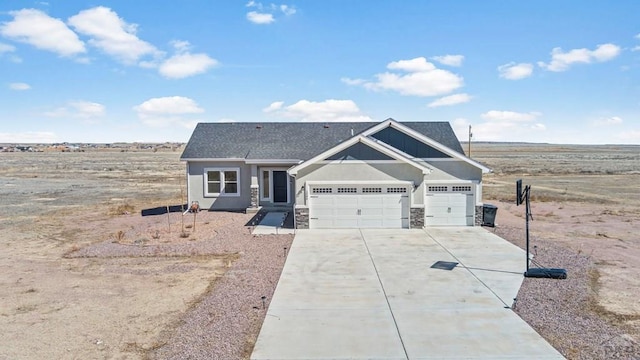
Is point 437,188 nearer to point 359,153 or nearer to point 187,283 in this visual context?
point 359,153

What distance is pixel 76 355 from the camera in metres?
8.13

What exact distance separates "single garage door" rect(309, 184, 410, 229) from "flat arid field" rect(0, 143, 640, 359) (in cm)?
229

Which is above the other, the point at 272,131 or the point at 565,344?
the point at 272,131

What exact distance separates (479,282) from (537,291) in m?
1.40

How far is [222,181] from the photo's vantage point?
2464cm

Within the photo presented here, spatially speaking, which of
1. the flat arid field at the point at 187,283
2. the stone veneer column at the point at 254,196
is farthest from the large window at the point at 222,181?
the flat arid field at the point at 187,283

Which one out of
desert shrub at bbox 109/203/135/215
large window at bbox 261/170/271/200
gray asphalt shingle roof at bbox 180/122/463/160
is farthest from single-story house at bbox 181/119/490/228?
desert shrub at bbox 109/203/135/215

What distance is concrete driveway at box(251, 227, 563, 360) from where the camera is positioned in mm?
8133

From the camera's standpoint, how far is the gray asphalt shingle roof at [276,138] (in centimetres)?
2444

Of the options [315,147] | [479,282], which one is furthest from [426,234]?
[315,147]

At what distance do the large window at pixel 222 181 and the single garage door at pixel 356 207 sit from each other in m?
6.91

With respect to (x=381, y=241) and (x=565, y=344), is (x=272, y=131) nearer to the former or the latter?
(x=381, y=241)

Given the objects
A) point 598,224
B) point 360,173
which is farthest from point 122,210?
point 598,224

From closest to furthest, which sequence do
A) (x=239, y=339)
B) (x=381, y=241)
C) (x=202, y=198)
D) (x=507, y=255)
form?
1. (x=239, y=339)
2. (x=507, y=255)
3. (x=381, y=241)
4. (x=202, y=198)
